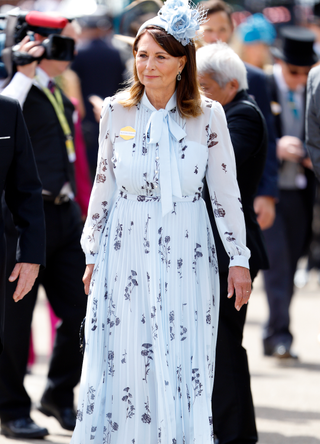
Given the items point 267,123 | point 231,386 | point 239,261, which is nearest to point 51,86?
point 267,123

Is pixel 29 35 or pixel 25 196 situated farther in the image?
pixel 29 35

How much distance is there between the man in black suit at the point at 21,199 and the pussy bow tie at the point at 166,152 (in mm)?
557

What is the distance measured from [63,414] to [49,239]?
0.98 metres

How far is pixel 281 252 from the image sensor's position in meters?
5.96

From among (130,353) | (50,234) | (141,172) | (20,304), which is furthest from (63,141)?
(130,353)

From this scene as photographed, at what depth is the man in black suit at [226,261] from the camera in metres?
3.75

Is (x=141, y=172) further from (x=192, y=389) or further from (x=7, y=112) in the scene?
(x=192, y=389)

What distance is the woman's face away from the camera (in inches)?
128

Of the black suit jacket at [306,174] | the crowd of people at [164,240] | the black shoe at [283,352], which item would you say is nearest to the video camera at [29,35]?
the crowd of people at [164,240]

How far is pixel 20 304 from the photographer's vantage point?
4.16 m

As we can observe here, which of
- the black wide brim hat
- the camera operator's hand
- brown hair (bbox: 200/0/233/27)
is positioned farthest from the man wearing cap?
the camera operator's hand

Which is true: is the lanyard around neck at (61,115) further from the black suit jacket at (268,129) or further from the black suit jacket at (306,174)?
the black suit jacket at (306,174)

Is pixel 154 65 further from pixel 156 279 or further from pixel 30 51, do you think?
pixel 30 51

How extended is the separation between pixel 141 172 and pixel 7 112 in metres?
0.64
